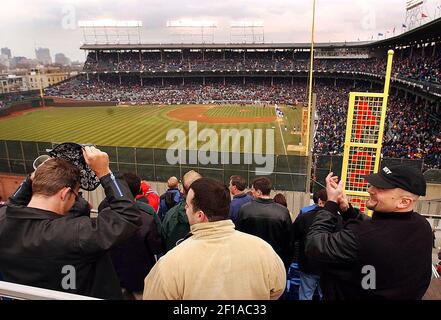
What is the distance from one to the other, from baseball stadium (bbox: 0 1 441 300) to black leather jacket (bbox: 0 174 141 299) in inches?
79.2

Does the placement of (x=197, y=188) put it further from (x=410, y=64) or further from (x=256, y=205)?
(x=410, y=64)

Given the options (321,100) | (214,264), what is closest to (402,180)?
(214,264)

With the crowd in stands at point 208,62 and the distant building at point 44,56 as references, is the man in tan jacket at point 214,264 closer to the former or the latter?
the crowd in stands at point 208,62

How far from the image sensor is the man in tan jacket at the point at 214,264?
199 cm

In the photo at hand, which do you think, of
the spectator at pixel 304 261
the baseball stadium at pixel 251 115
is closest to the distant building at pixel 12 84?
the baseball stadium at pixel 251 115

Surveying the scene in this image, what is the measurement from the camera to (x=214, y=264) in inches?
79.6

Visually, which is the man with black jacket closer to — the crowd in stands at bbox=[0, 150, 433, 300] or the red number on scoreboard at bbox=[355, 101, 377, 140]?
the crowd in stands at bbox=[0, 150, 433, 300]

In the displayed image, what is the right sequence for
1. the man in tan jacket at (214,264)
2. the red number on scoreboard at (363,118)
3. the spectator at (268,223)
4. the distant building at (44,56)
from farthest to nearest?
the distant building at (44,56), the red number on scoreboard at (363,118), the spectator at (268,223), the man in tan jacket at (214,264)

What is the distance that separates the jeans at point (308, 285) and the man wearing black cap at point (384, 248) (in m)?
1.44

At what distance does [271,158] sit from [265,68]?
2079 inches

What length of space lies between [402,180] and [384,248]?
0.55 m

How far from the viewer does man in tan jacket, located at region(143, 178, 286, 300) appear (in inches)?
78.4

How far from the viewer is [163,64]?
216ft
